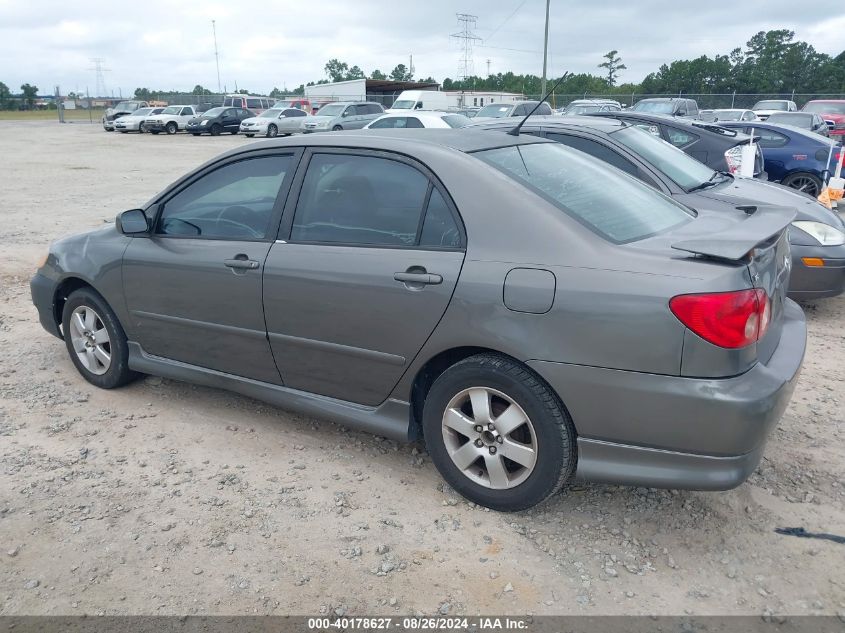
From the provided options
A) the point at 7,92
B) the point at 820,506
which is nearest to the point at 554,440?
the point at 820,506

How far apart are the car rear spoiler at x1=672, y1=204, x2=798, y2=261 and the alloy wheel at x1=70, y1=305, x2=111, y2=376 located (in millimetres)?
3505

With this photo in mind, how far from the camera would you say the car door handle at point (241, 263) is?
369cm

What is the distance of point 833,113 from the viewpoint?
2409cm

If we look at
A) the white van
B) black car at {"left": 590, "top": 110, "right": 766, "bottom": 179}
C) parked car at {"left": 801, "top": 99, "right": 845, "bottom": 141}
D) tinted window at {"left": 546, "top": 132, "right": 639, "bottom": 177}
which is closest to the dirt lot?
tinted window at {"left": 546, "top": 132, "right": 639, "bottom": 177}

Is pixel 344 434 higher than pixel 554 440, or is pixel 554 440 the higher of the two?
pixel 554 440

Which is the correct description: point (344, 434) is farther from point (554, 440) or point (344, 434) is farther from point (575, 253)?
point (575, 253)

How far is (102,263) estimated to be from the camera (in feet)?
14.4

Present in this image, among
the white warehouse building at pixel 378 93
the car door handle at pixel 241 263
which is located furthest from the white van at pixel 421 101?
the car door handle at pixel 241 263

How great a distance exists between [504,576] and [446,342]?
0.98 metres

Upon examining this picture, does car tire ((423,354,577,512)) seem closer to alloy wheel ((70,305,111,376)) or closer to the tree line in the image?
alloy wheel ((70,305,111,376))

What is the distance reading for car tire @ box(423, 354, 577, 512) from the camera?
294 cm

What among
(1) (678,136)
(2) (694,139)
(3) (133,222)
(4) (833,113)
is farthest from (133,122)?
(3) (133,222)

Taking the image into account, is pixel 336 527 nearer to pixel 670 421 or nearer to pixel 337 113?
pixel 670 421

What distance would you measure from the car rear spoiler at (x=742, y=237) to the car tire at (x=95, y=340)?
3361mm
